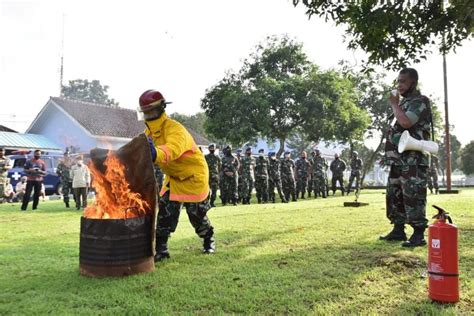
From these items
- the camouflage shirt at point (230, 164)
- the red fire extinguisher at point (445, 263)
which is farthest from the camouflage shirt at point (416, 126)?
the camouflage shirt at point (230, 164)

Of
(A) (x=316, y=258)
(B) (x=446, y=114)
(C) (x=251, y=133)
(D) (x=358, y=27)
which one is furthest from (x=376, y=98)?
(A) (x=316, y=258)

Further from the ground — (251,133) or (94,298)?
(251,133)

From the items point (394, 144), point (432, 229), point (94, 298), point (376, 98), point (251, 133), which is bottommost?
point (94, 298)

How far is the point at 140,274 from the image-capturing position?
4293 mm

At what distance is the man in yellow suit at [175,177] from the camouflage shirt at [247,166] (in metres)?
11.2

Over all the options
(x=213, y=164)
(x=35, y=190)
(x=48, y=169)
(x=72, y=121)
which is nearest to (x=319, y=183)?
(x=213, y=164)

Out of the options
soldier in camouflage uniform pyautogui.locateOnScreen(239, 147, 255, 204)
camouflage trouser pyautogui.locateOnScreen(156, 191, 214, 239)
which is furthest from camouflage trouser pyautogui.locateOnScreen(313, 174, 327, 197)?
camouflage trouser pyautogui.locateOnScreen(156, 191, 214, 239)

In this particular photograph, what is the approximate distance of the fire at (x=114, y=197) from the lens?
4.39 metres

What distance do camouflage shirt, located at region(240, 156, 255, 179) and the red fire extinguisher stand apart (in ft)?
43.6

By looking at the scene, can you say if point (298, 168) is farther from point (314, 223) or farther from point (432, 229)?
point (432, 229)

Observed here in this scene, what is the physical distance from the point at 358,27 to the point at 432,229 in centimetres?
505

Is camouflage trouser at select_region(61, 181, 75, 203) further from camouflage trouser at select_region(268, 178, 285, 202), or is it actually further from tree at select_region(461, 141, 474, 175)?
tree at select_region(461, 141, 474, 175)

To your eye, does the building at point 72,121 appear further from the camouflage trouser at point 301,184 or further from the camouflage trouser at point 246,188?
the camouflage trouser at point 246,188

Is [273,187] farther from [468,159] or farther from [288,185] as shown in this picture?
[468,159]
